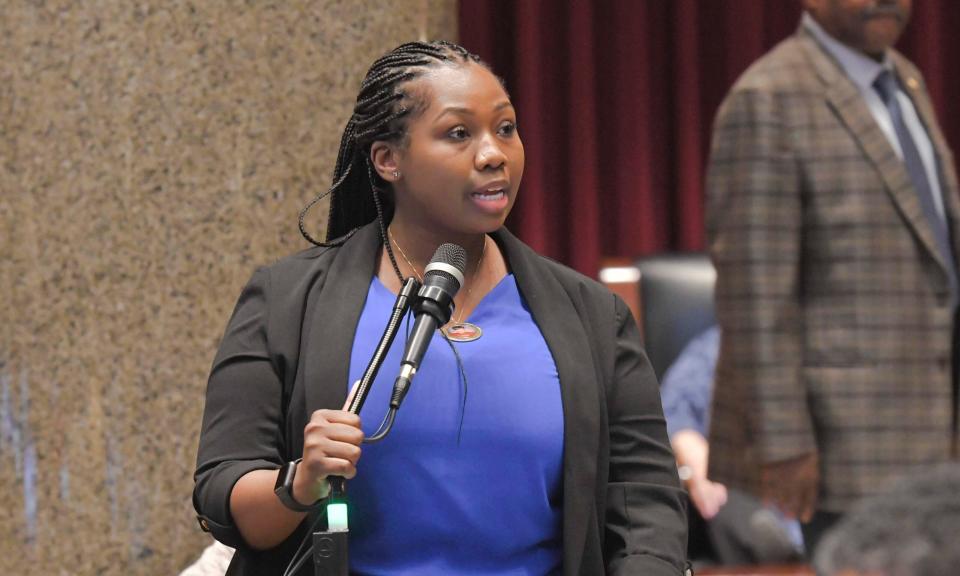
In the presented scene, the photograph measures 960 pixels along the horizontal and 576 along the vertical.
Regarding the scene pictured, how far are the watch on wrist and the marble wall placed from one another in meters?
1.18

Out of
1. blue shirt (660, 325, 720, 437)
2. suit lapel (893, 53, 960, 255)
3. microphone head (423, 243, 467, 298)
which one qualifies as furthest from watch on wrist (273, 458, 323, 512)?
blue shirt (660, 325, 720, 437)

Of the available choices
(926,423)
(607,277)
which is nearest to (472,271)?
(926,423)

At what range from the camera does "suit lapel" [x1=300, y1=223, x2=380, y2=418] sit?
5.64 feet

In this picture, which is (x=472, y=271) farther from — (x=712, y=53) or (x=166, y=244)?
(x=712, y=53)

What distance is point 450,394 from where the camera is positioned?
1.73 metres

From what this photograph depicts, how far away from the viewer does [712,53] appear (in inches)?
165

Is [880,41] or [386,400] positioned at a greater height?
[880,41]

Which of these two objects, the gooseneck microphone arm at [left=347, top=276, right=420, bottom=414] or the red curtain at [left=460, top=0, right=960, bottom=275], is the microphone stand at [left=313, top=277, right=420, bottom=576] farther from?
the red curtain at [left=460, top=0, right=960, bottom=275]

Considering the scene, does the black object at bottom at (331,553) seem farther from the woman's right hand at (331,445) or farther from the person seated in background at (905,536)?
the person seated in background at (905,536)

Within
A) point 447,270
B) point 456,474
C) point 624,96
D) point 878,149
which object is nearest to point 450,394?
point 456,474

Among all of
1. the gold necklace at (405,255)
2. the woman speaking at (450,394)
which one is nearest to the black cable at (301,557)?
the woman speaking at (450,394)

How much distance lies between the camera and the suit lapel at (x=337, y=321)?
1.72m

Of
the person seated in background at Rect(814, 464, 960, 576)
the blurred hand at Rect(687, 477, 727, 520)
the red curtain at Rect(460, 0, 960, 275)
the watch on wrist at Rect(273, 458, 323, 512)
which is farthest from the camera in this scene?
the red curtain at Rect(460, 0, 960, 275)

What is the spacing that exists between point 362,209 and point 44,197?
0.97 meters
